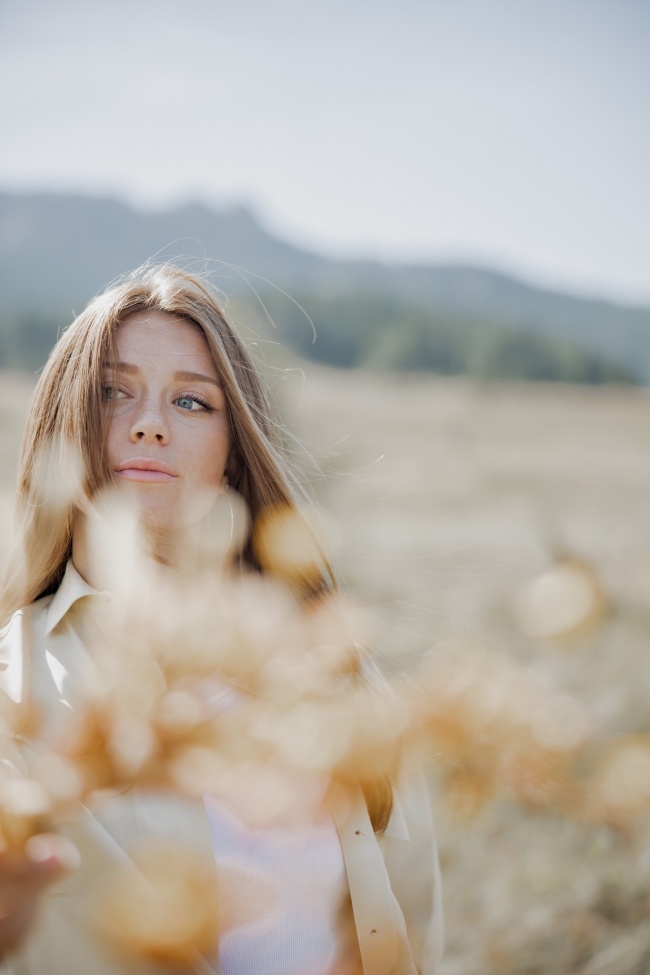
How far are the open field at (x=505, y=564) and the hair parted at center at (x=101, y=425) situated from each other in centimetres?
15

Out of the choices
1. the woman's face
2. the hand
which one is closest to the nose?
the woman's face

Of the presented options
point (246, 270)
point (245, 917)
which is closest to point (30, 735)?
point (245, 917)

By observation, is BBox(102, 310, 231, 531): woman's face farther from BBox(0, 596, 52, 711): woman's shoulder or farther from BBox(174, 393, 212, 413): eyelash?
BBox(0, 596, 52, 711): woman's shoulder

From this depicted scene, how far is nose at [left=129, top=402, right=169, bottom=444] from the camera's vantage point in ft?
3.59

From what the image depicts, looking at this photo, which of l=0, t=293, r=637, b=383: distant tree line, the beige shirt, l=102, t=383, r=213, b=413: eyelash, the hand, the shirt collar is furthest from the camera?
l=0, t=293, r=637, b=383: distant tree line

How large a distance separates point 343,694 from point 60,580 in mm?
533

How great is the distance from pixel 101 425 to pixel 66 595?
0.28 m

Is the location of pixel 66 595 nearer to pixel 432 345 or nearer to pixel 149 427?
pixel 149 427

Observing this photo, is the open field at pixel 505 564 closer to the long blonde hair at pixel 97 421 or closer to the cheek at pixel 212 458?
the long blonde hair at pixel 97 421

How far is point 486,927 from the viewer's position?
217 centimetres

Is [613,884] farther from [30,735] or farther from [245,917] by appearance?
[30,735]

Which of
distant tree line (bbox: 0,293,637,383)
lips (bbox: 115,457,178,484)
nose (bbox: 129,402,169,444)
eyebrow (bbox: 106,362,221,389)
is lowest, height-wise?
distant tree line (bbox: 0,293,637,383)

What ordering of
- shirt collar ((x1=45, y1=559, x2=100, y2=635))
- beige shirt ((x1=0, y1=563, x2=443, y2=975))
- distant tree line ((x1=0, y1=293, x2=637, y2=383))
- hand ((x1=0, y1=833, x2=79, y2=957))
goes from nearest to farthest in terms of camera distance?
hand ((x1=0, y1=833, x2=79, y2=957)), beige shirt ((x1=0, y1=563, x2=443, y2=975)), shirt collar ((x1=45, y1=559, x2=100, y2=635)), distant tree line ((x1=0, y1=293, x2=637, y2=383))

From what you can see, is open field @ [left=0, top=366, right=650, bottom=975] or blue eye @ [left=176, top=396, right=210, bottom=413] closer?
blue eye @ [left=176, top=396, right=210, bottom=413]
